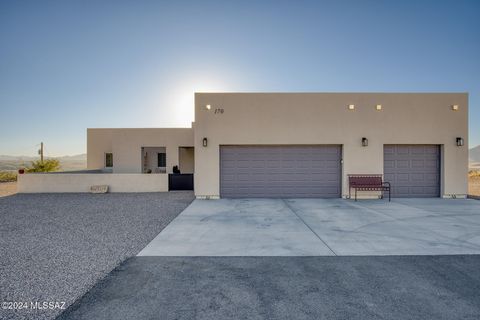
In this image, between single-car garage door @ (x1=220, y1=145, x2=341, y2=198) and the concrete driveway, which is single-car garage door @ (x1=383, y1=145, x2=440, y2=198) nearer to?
the concrete driveway

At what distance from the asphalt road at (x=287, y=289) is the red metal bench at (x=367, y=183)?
17.1 ft

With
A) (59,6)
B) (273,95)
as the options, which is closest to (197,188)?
(273,95)

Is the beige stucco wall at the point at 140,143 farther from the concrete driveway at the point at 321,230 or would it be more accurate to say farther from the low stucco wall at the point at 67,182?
the concrete driveway at the point at 321,230

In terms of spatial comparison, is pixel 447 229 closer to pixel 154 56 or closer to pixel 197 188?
pixel 197 188

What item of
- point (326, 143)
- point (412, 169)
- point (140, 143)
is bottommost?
point (412, 169)

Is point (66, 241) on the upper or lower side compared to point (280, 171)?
lower

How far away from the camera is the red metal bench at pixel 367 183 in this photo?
8.63 m

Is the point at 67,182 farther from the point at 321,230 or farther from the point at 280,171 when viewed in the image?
the point at 321,230

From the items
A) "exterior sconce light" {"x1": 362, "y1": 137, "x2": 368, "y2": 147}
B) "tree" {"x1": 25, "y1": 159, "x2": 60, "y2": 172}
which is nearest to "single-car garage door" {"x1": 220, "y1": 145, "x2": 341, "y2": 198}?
"exterior sconce light" {"x1": 362, "y1": 137, "x2": 368, "y2": 147}

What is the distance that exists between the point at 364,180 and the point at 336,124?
95.3 inches

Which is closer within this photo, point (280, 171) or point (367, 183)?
point (367, 183)

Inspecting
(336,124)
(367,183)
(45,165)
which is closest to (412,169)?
(367,183)

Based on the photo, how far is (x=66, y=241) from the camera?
4414 mm

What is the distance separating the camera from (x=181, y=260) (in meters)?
3.49
